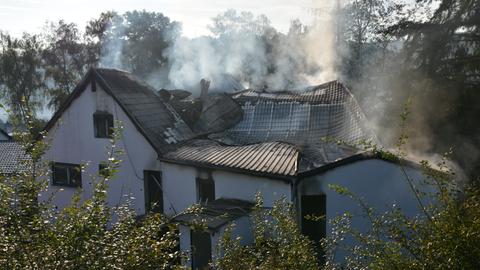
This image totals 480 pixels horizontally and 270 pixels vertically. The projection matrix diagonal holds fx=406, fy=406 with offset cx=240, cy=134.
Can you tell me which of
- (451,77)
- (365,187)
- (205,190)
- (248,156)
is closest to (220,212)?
(248,156)

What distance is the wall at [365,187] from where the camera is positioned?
1032 cm

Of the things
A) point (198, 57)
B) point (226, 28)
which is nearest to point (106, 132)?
point (198, 57)

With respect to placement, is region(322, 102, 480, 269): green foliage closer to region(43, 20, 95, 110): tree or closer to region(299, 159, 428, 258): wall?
region(299, 159, 428, 258): wall

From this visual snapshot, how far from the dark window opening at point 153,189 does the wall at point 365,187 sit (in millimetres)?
5250

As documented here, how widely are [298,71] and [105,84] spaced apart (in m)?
18.7

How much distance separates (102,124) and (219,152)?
4991 mm

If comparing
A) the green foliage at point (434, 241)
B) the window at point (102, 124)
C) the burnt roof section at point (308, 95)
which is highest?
the burnt roof section at point (308, 95)

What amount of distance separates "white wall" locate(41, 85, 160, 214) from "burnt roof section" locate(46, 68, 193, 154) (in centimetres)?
25

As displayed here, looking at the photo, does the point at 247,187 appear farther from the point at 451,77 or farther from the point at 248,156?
the point at 451,77

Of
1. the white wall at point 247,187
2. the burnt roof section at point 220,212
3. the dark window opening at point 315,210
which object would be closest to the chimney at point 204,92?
the white wall at point 247,187

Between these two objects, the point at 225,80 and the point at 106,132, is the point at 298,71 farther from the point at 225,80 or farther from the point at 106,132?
the point at 106,132

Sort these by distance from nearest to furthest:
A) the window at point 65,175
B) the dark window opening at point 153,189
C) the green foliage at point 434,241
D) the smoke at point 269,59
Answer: the green foliage at point 434,241 → the dark window opening at point 153,189 → the window at point 65,175 → the smoke at point 269,59

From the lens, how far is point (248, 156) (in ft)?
38.8

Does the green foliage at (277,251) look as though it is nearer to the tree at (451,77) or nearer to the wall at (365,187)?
the wall at (365,187)
